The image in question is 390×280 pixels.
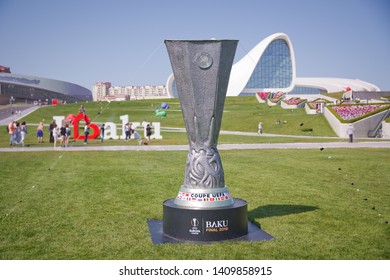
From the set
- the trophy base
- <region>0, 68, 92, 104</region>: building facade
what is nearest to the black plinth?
the trophy base

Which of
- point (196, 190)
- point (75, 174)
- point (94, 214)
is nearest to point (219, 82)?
point (196, 190)

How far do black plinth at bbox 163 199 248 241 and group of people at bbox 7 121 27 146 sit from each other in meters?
19.8

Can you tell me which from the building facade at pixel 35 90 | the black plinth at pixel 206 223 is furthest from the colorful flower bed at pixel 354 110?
the building facade at pixel 35 90

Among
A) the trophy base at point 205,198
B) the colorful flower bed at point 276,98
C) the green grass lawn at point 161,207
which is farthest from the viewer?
the colorful flower bed at point 276,98

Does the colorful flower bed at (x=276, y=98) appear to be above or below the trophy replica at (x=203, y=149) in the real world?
above

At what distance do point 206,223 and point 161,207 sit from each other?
2.75 meters

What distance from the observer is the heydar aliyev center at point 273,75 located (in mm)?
99375

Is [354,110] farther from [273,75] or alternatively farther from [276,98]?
[273,75]

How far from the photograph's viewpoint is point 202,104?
7.16 metres

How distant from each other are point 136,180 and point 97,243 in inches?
234

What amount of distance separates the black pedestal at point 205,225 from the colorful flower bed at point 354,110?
28.2 m

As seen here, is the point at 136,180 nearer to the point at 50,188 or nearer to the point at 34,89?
the point at 50,188

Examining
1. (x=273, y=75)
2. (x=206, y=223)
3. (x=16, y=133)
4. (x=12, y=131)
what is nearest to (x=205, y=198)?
(x=206, y=223)

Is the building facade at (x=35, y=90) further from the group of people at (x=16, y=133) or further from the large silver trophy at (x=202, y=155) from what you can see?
the large silver trophy at (x=202, y=155)
